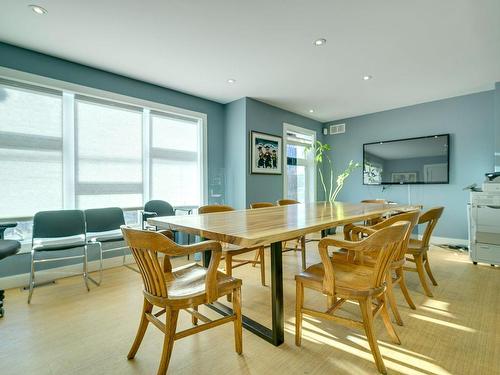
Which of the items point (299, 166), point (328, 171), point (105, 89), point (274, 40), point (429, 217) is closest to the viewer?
point (429, 217)

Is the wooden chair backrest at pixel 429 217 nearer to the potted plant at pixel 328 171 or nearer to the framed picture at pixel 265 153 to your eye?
the framed picture at pixel 265 153

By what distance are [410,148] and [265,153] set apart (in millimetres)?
2770

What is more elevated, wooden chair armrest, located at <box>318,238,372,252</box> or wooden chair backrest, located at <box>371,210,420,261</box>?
wooden chair backrest, located at <box>371,210,420,261</box>

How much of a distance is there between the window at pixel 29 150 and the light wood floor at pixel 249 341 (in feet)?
3.22

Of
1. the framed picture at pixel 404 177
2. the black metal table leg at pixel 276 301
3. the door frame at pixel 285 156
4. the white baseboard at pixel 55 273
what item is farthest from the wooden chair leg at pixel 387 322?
the framed picture at pixel 404 177

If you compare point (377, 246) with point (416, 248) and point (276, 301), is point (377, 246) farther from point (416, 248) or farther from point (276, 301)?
point (416, 248)

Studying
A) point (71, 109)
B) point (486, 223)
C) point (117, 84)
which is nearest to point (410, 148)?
point (486, 223)

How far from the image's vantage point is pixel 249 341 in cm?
170

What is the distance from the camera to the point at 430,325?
1.89m

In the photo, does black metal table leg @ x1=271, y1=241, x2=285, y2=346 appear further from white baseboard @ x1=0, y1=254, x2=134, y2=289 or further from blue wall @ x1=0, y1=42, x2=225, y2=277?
blue wall @ x1=0, y1=42, x2=225, y2=277

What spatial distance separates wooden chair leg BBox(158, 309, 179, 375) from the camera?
49.6 inches

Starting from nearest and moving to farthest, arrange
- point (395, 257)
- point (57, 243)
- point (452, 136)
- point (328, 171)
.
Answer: point (395, 257) → point (57, 243) → point (452, 136) → point (328, 171)

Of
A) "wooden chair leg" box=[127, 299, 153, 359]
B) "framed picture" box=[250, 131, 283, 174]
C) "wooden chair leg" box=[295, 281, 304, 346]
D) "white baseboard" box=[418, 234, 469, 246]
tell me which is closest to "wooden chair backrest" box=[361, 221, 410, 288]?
"wooden chair leg" box=[295, 281, 304, 346]

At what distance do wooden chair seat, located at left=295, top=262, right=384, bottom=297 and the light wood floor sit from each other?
445 mm
